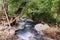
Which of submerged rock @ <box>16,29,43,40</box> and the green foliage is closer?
submerged rock @ <box>16,29,43,40</box>

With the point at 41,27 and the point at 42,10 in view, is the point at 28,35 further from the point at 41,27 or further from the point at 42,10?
the point at 42,10

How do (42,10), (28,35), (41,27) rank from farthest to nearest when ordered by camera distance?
1. (42,10)
2. (41,27)
3. (28,35)

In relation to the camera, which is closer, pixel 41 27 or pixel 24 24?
pixel 41 27

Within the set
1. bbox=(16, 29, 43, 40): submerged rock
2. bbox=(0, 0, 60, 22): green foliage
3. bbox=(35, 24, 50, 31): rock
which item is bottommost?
bbox=(16, 29, 43, 40): submerged rock

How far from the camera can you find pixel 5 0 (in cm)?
997

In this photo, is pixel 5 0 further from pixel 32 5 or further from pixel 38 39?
pixel 38 39

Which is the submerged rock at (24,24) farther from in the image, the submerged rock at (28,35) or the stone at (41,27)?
the submerged rock at (28,35)

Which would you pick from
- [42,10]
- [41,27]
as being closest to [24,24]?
[41,27]

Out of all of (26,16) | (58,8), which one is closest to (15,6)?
(26,16)

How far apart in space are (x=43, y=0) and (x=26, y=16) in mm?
1508

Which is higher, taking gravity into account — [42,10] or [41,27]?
[42,10]

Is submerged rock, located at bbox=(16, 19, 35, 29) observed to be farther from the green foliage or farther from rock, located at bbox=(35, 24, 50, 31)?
the green foliage

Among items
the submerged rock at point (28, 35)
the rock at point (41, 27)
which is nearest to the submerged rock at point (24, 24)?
the rock at point (41, 27)

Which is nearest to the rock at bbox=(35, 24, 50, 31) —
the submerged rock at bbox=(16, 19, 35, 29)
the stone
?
the stone
